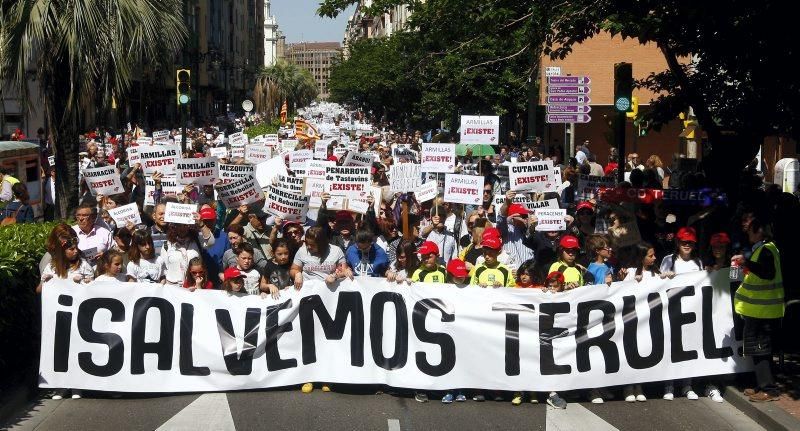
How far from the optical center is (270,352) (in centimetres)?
930

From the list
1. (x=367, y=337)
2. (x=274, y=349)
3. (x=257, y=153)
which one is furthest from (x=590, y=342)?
(x=257, y=153)

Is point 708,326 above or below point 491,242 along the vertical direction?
below

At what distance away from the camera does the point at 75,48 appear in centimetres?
1284

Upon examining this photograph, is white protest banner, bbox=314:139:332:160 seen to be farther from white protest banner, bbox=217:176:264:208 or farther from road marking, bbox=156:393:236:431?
road marking, bbox=156:393:236:431

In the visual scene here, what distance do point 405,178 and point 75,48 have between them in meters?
4.44

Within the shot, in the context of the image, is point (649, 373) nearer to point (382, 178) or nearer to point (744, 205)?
point (744, 205)

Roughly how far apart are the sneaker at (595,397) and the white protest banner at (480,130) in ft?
26.1

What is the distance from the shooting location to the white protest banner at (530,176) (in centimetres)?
1288

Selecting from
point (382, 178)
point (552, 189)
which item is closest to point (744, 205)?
point (552, 189)

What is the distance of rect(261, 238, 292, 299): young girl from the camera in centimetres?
975

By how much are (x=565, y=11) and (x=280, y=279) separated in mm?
5859

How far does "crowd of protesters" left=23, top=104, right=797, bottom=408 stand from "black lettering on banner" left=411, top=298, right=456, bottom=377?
0.23m

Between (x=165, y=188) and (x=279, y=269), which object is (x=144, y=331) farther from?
(x=165, y=188)

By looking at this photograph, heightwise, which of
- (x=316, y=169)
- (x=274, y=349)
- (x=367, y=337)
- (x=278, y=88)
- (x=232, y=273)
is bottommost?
(x=274, y=349)
